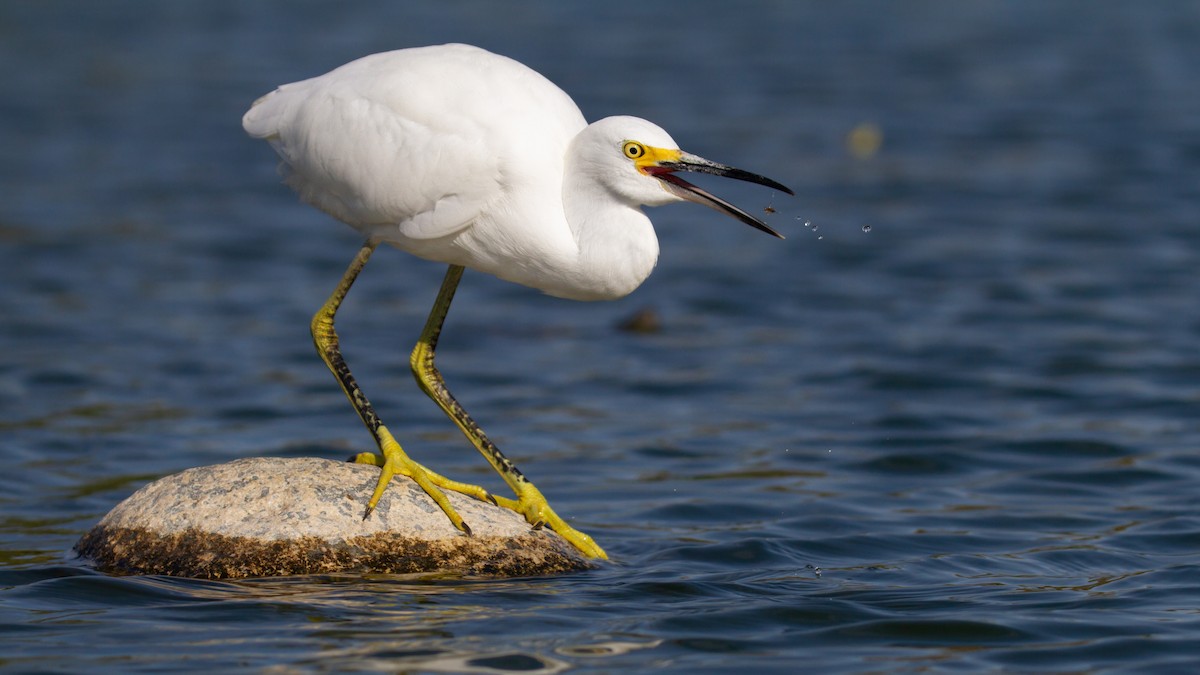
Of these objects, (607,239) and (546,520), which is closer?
(607,239)

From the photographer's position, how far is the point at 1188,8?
25672 millimetres

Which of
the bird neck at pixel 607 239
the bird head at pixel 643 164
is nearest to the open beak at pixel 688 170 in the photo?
the bird head at pixel 643 164

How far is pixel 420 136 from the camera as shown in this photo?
24.0 ft

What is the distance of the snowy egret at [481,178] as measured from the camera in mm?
7016

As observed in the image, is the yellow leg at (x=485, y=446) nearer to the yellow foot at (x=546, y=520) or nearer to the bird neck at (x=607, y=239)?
the yellow foot at (x=546, y=520)

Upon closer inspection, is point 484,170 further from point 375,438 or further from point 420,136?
point 375,438

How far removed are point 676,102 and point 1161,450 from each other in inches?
454

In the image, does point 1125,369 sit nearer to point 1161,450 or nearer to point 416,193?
point 1161,450

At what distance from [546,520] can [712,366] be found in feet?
15.2

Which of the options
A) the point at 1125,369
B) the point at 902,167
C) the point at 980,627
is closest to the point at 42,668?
the point at 980,627

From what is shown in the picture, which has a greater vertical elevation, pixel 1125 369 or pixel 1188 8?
pixel 1188 8

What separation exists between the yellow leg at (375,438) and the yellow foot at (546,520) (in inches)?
7.7

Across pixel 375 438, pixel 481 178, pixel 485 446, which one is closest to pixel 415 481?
pixel 375 438

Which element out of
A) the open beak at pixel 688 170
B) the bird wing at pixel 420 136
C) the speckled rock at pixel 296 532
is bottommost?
the speckled rock at pixel 296 532
